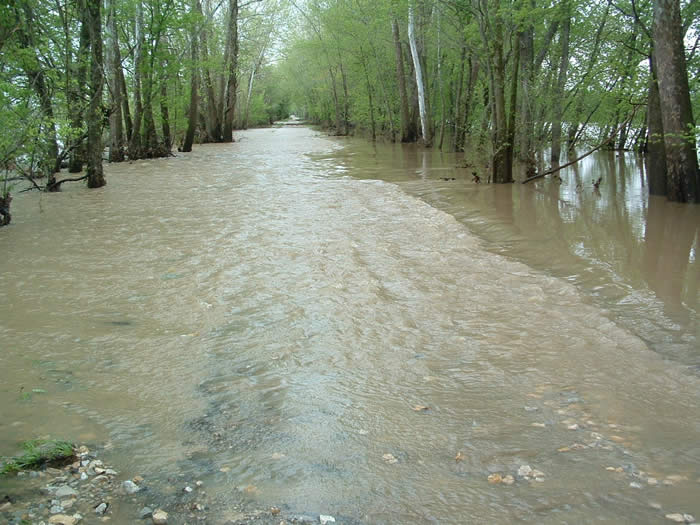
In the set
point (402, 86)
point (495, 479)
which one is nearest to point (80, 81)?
point (495, 479)

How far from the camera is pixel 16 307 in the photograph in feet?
16.7

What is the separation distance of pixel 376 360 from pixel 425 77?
21.7 metres

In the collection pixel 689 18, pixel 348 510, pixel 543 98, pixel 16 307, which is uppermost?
pixel 689 18

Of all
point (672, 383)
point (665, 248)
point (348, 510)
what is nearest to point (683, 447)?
point (672, 383)

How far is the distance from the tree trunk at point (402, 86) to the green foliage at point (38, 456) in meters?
23.9

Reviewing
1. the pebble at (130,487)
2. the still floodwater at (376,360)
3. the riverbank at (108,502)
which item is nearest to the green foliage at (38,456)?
the riverbank at (108,502)

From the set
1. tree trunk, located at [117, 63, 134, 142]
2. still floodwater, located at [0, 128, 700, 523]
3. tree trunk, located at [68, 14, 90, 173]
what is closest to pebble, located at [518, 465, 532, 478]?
still floodwater, located at [0, 128, 700, 523]

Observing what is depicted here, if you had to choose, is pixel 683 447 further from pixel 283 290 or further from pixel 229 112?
pixel 229 112

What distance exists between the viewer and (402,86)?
82.9 feet

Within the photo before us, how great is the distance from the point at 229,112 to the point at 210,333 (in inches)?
1110

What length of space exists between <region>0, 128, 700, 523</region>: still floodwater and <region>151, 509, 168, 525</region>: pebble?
26 cm

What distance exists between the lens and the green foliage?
8.41 ft

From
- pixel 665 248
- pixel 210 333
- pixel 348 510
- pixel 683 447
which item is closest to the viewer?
pixel 348 510

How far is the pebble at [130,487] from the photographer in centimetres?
251
